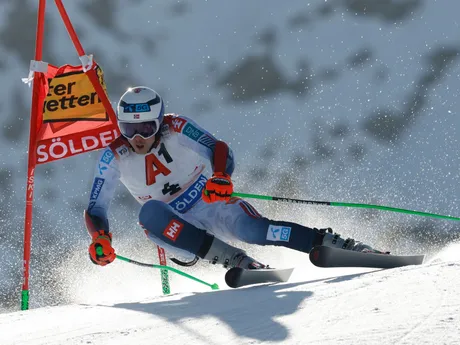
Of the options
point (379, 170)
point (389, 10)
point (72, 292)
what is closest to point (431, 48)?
point (389, 10)

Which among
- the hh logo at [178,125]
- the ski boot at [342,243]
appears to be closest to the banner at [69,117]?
the hh logo at [178,125]

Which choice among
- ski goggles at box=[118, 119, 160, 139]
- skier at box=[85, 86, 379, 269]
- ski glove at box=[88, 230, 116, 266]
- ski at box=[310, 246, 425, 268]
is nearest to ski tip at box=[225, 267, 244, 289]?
ski at box=[310, 246, 425, 268]

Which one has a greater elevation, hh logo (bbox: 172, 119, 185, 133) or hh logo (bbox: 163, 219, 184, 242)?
hh logo (bbox: 172, 119, 185, 133)

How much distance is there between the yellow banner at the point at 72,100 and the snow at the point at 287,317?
3064 mm

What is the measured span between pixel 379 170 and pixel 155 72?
6059 mm

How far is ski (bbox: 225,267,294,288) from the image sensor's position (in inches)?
182

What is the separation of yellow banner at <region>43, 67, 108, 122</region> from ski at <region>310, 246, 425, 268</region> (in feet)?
10.0

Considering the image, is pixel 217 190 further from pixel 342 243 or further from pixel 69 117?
pixel 69 117

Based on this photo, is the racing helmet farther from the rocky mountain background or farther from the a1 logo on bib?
the rocky mountain background

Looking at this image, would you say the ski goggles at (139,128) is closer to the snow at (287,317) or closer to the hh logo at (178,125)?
the hh logo at (178,125)

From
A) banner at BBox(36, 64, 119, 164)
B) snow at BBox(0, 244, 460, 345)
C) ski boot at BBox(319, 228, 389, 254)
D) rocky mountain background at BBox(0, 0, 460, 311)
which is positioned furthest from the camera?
rocky mountain background at BBox(0, 0, 460, 311)

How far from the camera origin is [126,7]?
21.3m

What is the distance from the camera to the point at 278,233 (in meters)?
5.11

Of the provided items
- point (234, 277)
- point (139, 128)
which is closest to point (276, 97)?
point (139, 128)
